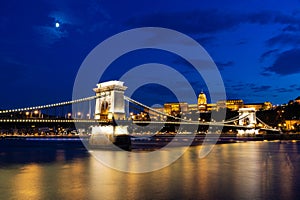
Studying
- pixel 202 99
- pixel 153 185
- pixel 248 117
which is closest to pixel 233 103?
pixel 202 99

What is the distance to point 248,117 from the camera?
85.0 m

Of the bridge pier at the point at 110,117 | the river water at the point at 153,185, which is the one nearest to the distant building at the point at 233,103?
the bridge pier at the point at 110,117

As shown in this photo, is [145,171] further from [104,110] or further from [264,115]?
[264,115]

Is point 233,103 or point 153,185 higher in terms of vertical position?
point 233,103

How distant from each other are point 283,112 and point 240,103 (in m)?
80.6

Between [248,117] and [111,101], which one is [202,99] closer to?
[248,117]

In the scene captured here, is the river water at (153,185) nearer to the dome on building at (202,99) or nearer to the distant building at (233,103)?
the distant building at (233,103)

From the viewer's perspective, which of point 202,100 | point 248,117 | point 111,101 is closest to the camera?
point 111,101

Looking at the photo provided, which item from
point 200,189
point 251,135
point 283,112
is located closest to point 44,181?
point 200,189

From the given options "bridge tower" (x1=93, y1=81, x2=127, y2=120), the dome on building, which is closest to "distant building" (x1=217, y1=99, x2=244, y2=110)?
the dome on building

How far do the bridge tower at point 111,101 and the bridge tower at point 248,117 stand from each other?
48.4 m

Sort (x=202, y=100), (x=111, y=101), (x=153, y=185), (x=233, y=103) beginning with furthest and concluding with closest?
(x=202, y=100), (x=233, y=103), (x=111, y=101), (x=153, y=185)

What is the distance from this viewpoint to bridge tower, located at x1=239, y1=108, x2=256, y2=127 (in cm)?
8050

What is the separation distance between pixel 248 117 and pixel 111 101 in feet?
186
